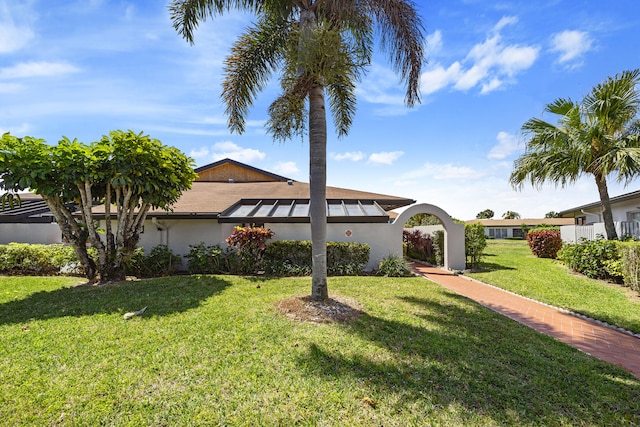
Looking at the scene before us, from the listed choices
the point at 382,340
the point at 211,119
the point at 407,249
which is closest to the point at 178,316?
the point at 382,340

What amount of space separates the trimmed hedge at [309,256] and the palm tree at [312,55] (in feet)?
15.5

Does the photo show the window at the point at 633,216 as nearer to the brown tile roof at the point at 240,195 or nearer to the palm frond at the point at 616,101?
the palm frond at the point at 616,101

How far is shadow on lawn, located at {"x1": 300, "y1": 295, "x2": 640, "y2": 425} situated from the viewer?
3.52m

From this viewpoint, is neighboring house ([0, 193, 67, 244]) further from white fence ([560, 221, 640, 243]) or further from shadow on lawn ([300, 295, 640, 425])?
white fence ([560, 221, 640, 243])

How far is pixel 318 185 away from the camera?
7.14 m

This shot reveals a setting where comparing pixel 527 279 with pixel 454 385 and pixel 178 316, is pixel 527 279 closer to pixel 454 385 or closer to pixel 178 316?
pixel 454 385

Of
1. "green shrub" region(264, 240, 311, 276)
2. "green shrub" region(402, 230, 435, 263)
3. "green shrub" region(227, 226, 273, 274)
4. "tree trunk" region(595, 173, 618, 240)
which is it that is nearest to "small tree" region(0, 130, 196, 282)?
"green shrub" region(227, 226, 273, 274)

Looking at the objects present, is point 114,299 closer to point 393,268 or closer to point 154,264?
point 154,264

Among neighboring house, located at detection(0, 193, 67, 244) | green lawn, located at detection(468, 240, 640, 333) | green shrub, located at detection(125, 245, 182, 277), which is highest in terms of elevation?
neighboring house, located at detection(0, 193, 67, 244)

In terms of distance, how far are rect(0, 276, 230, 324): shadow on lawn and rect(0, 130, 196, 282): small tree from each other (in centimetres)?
141

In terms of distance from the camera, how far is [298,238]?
13.4m

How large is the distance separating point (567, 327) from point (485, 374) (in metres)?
3.90

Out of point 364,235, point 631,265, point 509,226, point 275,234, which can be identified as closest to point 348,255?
point 364,235

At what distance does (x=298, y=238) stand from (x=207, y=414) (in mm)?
10167
